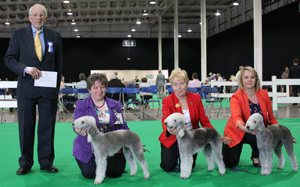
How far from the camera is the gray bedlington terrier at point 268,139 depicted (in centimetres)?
241

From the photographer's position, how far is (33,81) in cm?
266

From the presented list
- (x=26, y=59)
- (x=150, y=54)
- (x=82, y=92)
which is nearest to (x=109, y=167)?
(x=26, y=59)

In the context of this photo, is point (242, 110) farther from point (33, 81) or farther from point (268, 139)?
point (33, 81)

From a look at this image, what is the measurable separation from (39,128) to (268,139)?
205 centimetres

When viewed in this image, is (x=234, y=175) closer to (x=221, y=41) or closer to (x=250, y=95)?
(x=250, y=95)

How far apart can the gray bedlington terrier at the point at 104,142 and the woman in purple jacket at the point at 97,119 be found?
0.20 metres

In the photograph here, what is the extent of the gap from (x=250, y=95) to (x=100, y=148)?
5.08 ft

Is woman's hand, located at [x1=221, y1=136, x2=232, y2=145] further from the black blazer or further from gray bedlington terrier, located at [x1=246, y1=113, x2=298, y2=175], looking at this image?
the black blazer

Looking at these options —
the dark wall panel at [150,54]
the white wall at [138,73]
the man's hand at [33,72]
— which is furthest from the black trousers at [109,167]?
the white wall at [138,73]

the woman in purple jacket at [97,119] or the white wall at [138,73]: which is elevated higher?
the white wall at [138,73]

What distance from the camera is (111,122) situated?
2.63m

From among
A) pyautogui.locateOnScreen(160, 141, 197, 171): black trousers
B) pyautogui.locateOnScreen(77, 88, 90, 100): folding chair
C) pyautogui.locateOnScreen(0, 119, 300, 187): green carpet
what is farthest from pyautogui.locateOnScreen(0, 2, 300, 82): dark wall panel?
pyautogui.locateOnScreen(160, 141, 197, 171): black trousers

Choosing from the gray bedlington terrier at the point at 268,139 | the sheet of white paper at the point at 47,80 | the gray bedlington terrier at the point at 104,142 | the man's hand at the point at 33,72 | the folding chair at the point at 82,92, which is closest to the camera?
the gray bedlington terrier at the point at 104,142

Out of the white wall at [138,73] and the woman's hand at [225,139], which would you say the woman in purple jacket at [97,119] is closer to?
the woman's hand at [225,139]
